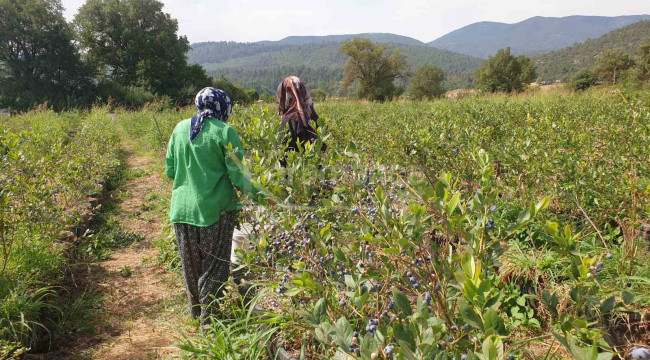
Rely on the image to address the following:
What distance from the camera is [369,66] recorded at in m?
46.2

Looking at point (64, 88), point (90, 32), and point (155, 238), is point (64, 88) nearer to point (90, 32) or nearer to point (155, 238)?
point (90, 32)

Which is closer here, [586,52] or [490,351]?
[490,351]

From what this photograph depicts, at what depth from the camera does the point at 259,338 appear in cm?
208

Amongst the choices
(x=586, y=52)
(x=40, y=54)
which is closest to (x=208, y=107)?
A: (x=40, y=54)

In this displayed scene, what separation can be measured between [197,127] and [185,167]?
0.97 ft

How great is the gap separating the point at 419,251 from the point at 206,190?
1718mm

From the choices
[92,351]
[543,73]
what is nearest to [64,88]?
[92,351]

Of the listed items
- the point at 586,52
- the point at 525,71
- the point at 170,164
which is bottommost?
the point at 170,164

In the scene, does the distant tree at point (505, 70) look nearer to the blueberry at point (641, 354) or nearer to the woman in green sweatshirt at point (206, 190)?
the woman in green sweatshirt at point (206, 190)

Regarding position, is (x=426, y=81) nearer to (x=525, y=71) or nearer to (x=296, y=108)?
(x=525, y=71)

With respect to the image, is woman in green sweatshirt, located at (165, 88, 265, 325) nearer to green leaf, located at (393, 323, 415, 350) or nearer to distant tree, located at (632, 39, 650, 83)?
green leaf, located at (393, 323, 415, 350)

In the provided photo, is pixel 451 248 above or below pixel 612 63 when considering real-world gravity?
below

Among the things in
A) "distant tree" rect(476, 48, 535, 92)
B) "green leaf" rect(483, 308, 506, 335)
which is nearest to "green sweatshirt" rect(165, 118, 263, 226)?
"green leaf" rect(483, 308, 506, 335)

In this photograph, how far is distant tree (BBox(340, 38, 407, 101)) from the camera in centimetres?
4550
